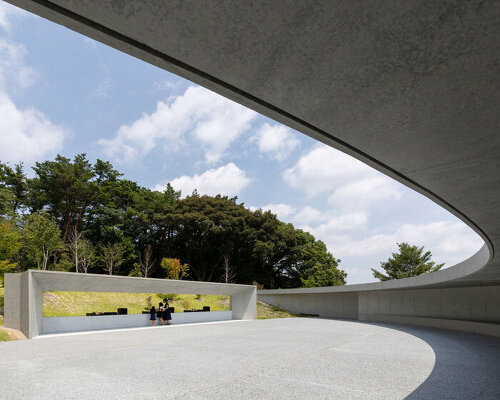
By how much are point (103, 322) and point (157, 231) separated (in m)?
25.1

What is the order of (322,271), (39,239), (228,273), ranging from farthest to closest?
1. (228,273)
2. (322,271)
3. (39,239)

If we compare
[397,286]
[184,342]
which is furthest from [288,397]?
[397,286]

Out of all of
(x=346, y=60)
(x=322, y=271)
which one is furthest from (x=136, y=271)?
(x=346, y=60)

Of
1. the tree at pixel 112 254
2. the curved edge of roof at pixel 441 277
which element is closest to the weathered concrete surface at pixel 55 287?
the curved edge of roof at pixel 441 277

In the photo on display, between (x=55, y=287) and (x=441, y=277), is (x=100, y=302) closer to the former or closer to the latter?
(x=55, y=287)

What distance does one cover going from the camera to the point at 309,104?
3094mm

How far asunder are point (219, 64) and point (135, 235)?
42506 millimetres

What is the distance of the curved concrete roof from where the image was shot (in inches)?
83.0

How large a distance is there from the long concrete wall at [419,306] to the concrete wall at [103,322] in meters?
12.8

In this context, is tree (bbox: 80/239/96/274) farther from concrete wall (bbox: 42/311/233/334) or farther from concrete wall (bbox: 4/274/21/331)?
Answer: concrete wall (bbox: 4/274/21/331)

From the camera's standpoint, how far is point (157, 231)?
43.1m

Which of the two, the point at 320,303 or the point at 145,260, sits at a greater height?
the point at 145,260

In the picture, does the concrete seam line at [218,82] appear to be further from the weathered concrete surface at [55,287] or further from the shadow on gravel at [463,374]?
the weathered concrete surface at [55,287]

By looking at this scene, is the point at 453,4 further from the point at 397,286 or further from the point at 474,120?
the point at 397,286
